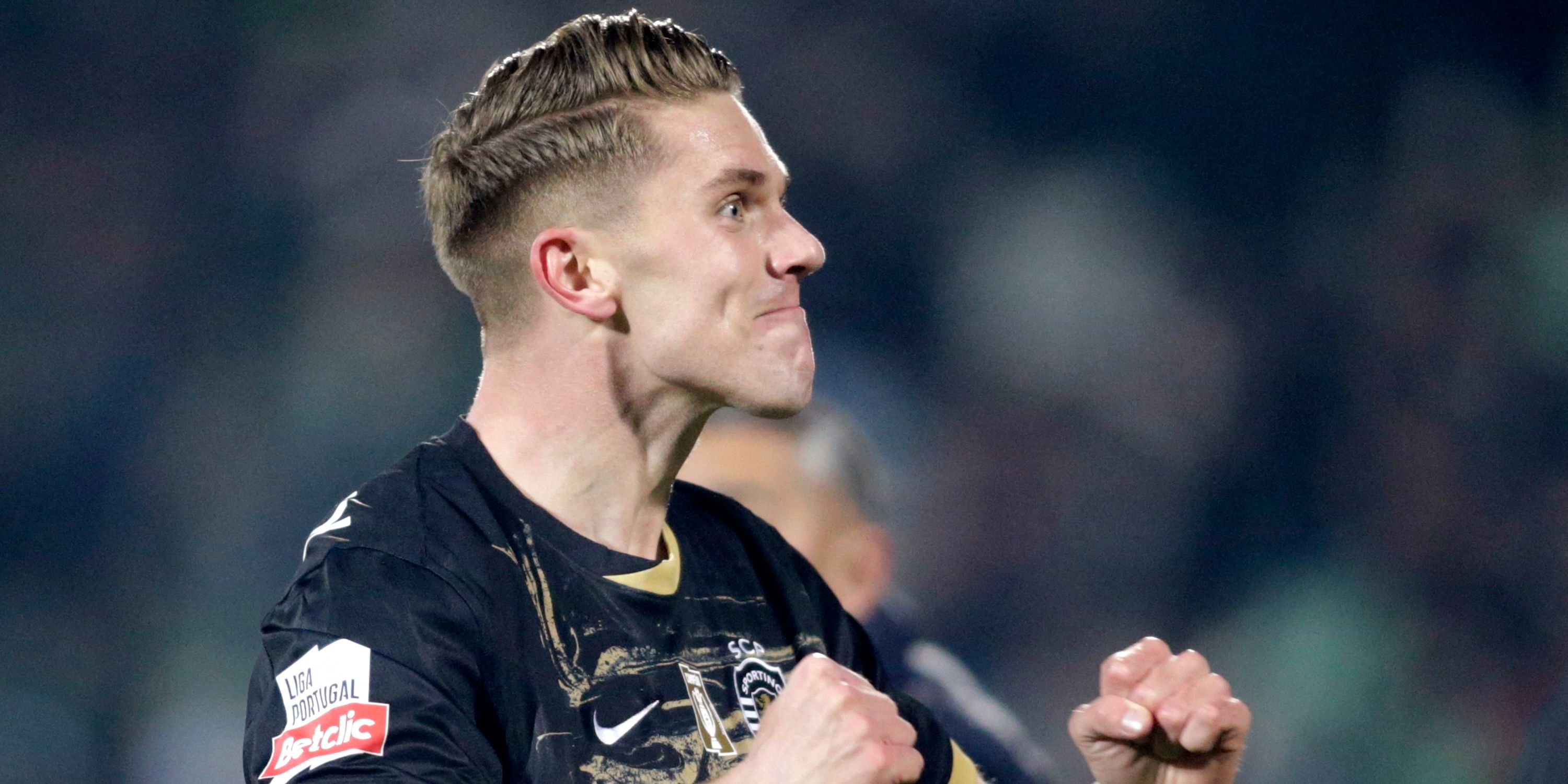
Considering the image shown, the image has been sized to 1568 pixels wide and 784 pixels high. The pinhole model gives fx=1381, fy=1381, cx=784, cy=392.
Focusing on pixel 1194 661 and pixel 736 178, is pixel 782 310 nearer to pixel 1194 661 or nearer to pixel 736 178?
pixel 736 178

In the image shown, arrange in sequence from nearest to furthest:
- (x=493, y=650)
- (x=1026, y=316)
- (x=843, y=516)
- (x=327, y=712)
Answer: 1. (x=327, y=712)
2. (x=493, y=650)
3. (x=843, y=516)
4. (x=1026, y=316)

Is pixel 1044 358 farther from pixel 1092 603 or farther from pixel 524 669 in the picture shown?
pixel 524 669

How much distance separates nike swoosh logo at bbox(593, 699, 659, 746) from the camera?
142 cm

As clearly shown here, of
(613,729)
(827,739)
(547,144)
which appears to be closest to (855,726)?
(827,739)

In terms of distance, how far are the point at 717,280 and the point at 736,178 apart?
0.14 m

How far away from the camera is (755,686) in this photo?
1640 millimetres

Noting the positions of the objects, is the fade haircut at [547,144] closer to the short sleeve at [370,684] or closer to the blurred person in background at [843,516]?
the short sleeve at [370,684]

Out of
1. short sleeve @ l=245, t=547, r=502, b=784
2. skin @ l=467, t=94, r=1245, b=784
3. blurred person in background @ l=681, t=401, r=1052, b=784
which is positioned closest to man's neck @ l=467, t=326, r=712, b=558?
skin @ l=467, t=94, r=1245, b=784

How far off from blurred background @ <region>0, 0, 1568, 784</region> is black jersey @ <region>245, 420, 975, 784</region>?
6.12 feet

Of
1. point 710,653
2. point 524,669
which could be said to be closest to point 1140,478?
point 710,653

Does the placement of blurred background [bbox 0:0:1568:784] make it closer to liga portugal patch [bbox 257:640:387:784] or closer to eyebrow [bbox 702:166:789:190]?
eyebrow [bbox 702:166:789:190]

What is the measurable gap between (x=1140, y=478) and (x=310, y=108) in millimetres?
2349

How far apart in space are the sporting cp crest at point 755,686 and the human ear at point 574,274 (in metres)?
0.45

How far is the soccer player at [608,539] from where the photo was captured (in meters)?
1.31
